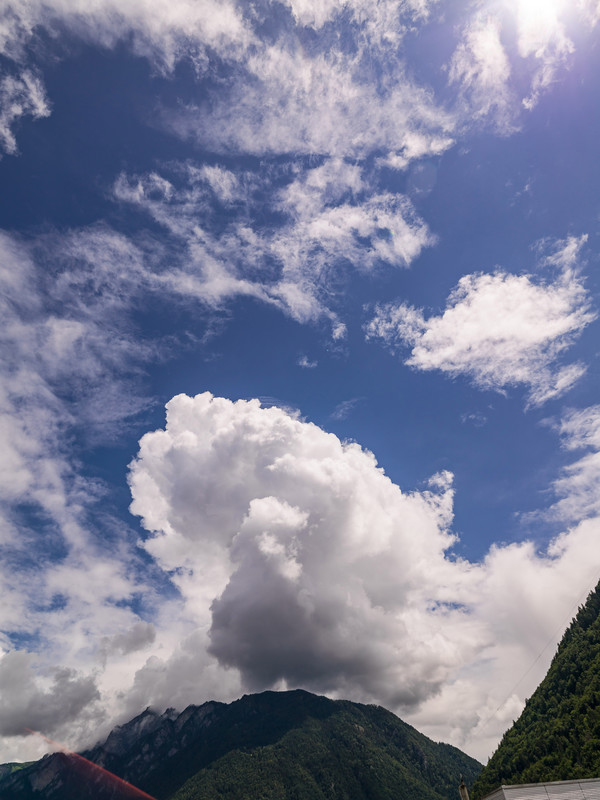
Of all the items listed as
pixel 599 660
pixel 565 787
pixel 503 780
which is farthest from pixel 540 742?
pixel 565 787

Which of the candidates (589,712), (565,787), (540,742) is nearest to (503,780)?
(540,742)

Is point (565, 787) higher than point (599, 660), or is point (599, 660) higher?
point (599, 660)

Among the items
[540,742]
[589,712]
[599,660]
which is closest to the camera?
[589,712]

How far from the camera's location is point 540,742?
7298 inches

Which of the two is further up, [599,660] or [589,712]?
[599,660]

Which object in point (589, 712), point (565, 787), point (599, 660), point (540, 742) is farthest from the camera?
point (599, 660)

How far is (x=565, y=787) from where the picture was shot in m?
66.6

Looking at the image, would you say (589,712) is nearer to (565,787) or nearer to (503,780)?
(503,780)

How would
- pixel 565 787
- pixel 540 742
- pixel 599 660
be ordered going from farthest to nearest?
pixel 599 660 < pixel 540 742 < pixel 565 787

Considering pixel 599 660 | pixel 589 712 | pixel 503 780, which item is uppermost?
pixel 599 660

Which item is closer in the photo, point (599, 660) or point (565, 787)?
point (565, 787)

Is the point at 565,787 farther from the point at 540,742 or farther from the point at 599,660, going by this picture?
the point at 599,660

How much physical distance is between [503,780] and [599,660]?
2588 inches

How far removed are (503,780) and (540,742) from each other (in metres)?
26.2
